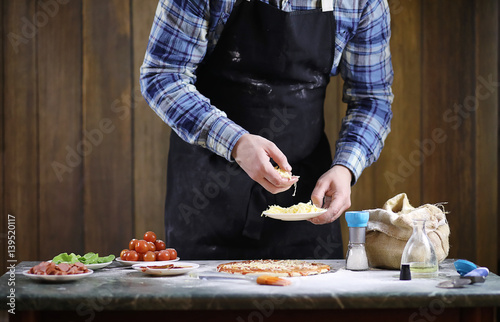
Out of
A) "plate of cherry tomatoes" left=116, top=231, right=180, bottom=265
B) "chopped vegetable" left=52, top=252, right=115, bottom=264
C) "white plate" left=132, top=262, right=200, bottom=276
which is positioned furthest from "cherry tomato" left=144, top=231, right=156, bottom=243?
"white plate" left=132, top=262, right=200, bottom=276

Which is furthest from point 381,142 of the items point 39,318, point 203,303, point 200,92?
point 39,318

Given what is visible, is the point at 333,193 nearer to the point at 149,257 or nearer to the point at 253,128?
the point at 253,128

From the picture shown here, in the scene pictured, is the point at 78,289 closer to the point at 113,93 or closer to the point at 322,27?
the point at 322,27

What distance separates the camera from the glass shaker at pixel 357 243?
1.67 metres

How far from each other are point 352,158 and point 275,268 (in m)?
0.62

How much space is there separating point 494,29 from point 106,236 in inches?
82.1

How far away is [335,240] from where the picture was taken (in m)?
2.23

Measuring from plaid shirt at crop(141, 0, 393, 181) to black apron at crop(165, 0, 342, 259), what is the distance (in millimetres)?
58

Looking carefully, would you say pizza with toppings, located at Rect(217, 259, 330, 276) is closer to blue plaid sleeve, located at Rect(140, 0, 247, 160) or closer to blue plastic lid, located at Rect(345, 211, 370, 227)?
blue plastic lid, located at Rect(345, 211, 370, 227)

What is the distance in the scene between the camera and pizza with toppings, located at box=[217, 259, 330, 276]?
1550mm

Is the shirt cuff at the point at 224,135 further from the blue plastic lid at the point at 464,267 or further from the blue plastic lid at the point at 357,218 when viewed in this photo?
the blue plastic lid at the point at 464,267

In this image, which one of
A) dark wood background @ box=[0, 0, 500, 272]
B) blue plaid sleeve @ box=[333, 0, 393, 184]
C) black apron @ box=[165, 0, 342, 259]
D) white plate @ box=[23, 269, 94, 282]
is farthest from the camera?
dark wood background @ box=[0, 0, 500, 272]

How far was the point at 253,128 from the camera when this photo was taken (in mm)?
2119

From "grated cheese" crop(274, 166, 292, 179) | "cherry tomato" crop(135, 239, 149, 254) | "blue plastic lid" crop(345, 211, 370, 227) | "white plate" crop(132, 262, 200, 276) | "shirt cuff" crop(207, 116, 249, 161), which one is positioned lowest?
"white plate" crop(132, 262, 200, 276)
